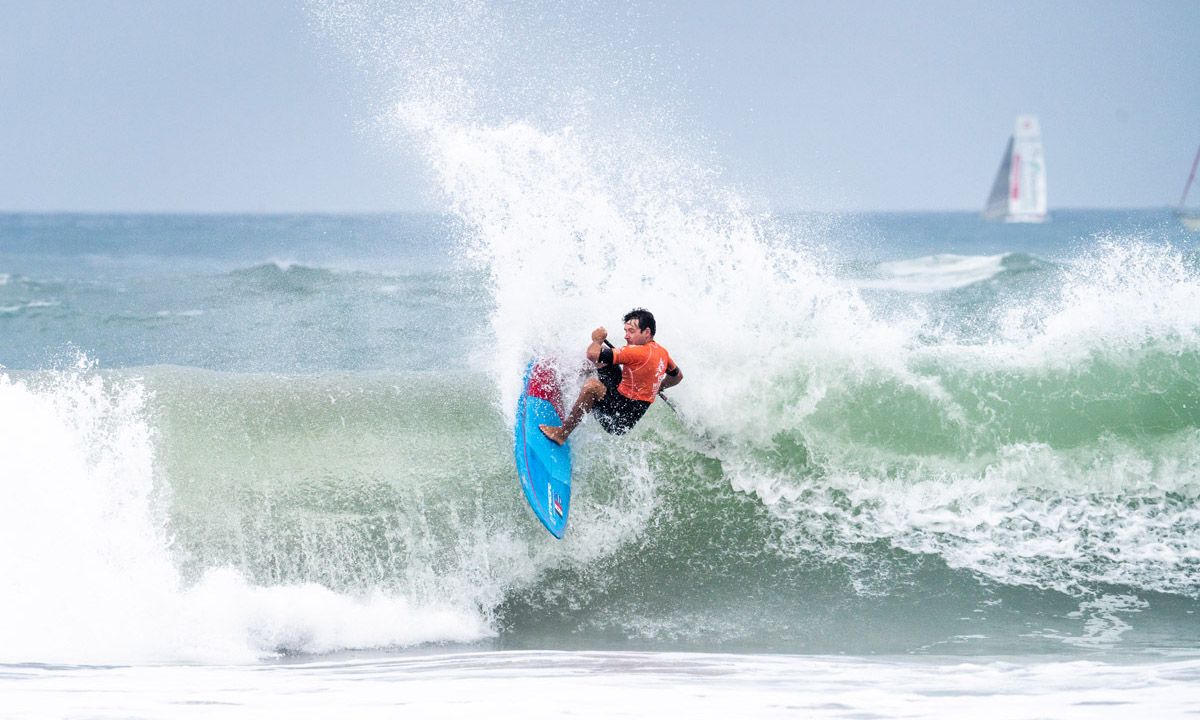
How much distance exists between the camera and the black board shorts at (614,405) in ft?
22.0

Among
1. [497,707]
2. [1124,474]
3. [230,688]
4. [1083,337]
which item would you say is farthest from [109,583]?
[1083,337]

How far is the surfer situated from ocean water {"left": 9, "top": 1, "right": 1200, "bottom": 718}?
1.27ft

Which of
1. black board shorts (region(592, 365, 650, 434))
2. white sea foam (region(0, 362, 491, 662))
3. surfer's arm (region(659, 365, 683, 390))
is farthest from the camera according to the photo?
surfer's arm (region(659, 365, 683, 390))

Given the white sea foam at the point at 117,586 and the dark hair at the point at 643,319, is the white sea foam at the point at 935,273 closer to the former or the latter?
the dark hair at the point at 643,319

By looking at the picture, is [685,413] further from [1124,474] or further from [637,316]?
[1124,474]

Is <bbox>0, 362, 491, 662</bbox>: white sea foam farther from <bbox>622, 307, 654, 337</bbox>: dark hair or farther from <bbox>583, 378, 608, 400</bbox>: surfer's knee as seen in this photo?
<bbox>622, 307, 654, 337</bbox>: dark hair

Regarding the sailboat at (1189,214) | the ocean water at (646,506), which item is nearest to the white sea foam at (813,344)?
the ocean water at (646,506)

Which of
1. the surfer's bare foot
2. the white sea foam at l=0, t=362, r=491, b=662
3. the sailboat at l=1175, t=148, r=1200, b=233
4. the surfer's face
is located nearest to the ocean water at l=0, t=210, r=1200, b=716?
the white sea foam at l=0, t=362, r=491, b=662

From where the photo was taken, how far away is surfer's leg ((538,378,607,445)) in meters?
6.68

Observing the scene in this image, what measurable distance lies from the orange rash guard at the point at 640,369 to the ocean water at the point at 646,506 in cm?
61

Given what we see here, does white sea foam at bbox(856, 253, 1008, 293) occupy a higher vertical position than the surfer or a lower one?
higher

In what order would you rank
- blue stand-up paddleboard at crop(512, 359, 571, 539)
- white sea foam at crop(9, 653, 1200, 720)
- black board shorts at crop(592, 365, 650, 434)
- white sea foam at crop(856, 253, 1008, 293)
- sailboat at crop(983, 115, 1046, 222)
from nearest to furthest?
white sea foam at crop(9, 653, 1200, 720)
blue stand-up paddleboard at crop(512, 359, 571, 539)
black board shorts at crop(592, 365, 650, 434)
white sea foam at crop(856, 253, 1008, 293)
sailboat at crop(983, 115, 1046, 222)

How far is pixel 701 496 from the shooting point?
24.4 feet

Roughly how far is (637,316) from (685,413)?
A: 137 cm
